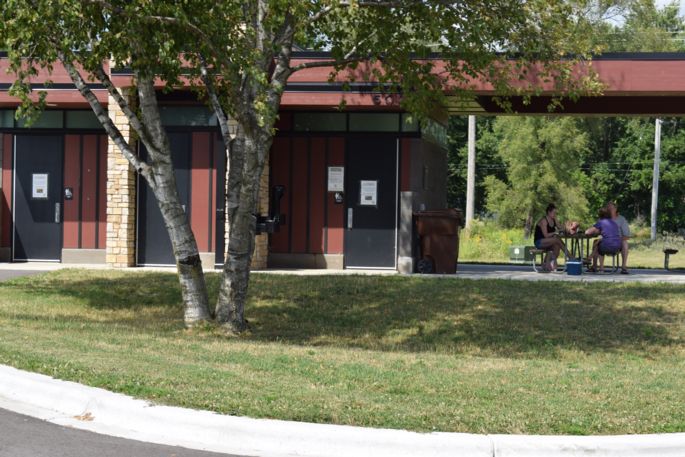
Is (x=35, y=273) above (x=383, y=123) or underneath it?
underneath

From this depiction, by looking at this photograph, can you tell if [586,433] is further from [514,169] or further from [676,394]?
[514,169]

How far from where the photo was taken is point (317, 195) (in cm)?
2073

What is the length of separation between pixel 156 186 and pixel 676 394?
7.62 metres

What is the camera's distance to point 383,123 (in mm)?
20328

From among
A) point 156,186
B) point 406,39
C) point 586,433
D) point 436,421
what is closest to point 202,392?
point 436,421

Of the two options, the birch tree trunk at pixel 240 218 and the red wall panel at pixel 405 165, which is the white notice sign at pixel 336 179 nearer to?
the red wall panel at pixel 405 165

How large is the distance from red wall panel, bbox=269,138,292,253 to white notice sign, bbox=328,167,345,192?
871 millimetres

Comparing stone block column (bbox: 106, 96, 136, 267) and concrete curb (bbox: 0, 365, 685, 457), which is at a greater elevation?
stone block column (bbox: 106, 96, 136, 267)

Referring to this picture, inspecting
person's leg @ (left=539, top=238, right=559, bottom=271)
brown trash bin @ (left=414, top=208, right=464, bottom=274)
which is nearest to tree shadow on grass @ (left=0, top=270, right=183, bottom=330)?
brown trash bin @ (left=414, top=208, right=464, bottom=274)

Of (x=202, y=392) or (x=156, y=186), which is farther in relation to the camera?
(x=156, y=186)

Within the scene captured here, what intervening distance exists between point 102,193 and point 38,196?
4.62 feet

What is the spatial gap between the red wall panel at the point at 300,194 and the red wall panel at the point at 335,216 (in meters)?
0.50

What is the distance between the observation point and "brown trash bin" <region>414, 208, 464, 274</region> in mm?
19734

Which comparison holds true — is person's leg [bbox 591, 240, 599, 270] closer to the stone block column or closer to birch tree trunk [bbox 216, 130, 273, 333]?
birch tree trunk [bbox 216, 130, 273, 333]
